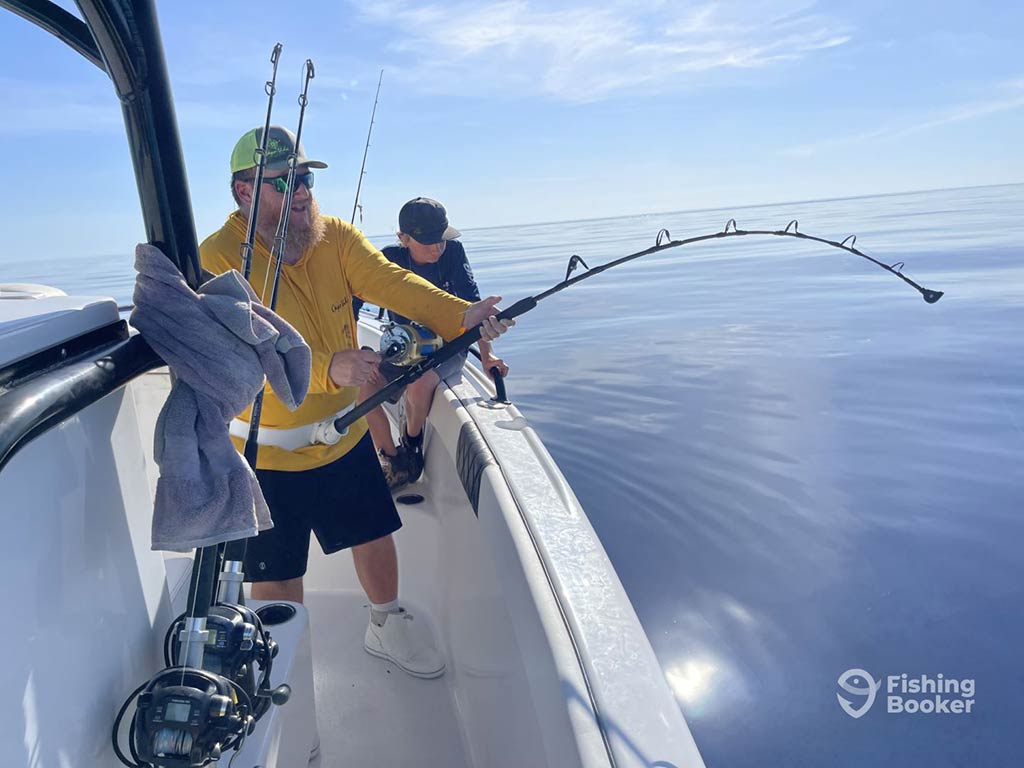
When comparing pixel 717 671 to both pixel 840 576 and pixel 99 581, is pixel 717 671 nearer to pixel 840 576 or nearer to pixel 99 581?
pixel 840 576

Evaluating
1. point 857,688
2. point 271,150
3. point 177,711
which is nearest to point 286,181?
point 271,150

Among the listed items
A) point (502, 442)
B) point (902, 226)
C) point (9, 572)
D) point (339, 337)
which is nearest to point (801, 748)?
point (502, 442)

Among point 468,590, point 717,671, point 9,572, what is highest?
point 9,572

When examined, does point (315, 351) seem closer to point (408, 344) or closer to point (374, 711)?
point (408, 344)

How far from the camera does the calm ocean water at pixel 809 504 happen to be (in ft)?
6.06

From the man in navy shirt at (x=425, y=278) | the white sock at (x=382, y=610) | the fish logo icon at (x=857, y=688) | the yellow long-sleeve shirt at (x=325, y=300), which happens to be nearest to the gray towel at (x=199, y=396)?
the yellow long-sleeve shirt at (x=325, y=300)

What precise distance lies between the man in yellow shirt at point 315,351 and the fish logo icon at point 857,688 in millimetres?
1367

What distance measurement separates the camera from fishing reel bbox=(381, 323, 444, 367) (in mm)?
2152

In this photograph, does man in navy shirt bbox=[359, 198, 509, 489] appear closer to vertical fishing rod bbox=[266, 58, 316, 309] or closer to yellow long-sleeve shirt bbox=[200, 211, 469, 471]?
yellow long-sleeve shirt bbox=[200, 211, 469, 471]

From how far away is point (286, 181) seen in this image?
158 cm

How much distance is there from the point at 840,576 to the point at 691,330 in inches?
197

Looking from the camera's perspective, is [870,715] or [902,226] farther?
[902,226]

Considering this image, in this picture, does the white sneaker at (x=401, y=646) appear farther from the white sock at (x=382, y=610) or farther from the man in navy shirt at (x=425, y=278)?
the man in navy shirt at (x=425, y=278)

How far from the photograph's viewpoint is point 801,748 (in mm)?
1709
